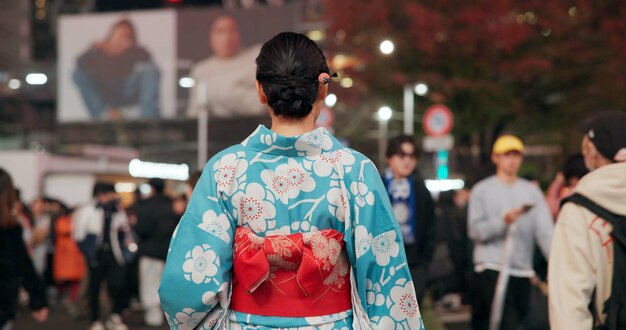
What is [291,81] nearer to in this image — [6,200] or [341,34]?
[6,200]

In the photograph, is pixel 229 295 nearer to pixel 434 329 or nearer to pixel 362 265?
pixel 362 265

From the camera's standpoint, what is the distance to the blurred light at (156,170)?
3669cm

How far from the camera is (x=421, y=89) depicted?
25031 millimetres

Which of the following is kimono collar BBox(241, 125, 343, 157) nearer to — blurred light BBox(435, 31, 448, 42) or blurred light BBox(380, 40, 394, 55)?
blurred light BBox(380, 40, 394, 55)

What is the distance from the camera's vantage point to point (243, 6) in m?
40.1

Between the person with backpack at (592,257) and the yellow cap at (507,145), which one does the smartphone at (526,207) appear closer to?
the yellow cap at (507,145)

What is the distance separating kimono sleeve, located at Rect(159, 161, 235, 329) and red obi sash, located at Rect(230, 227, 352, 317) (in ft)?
0.19

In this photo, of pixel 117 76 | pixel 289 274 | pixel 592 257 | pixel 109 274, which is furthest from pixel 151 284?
pixel 117 76

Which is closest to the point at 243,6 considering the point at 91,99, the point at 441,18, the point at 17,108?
the point at 91,99

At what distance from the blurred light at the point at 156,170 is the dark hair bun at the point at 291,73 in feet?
101

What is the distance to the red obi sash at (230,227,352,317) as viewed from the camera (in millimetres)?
3299

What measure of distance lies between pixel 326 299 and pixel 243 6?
37558 millimetres

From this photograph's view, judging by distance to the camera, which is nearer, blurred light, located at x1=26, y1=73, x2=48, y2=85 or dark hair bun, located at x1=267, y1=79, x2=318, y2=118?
dark hair bun, located at x1=267, y1=79, x2=318, y2=118

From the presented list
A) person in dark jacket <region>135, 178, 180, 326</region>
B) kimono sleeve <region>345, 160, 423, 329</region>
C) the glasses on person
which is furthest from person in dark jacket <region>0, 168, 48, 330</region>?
person in dark jacket <region>135, 178, 180, 326</region>
